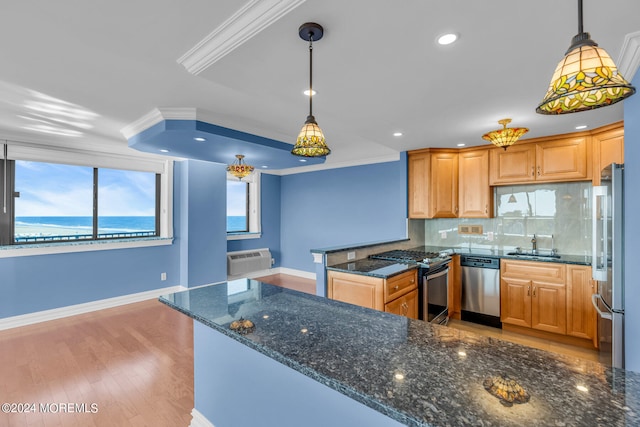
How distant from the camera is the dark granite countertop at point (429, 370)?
0.67 metres

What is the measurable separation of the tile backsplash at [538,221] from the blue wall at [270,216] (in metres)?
3.85

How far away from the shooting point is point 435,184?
407cm

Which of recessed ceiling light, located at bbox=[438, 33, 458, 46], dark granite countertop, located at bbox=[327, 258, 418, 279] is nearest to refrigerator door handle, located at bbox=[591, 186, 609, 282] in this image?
dark granite countertop, located at bbox=[327, 258, 418, 279]

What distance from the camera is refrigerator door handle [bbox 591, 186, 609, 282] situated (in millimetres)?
2281

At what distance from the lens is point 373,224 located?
217 inches

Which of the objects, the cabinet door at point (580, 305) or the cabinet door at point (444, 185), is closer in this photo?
the cabinet door at point (580, 305)

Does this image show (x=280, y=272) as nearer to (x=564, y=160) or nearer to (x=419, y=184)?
(x=419, y=184)

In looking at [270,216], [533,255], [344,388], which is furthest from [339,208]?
[344,388]

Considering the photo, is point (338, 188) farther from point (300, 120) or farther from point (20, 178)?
point (20, 178)

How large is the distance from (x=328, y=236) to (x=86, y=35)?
4.91 metres

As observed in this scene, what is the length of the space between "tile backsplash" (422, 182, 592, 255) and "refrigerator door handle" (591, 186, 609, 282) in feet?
4.16

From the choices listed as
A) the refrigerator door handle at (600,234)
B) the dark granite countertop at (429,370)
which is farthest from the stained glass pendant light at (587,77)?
the refrigerator door handle at (600,234)

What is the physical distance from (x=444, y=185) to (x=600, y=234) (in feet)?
6.07

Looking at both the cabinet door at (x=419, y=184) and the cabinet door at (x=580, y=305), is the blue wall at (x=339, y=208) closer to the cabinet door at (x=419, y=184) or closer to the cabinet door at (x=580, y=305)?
the cabinet door at (x=419, y=184)
